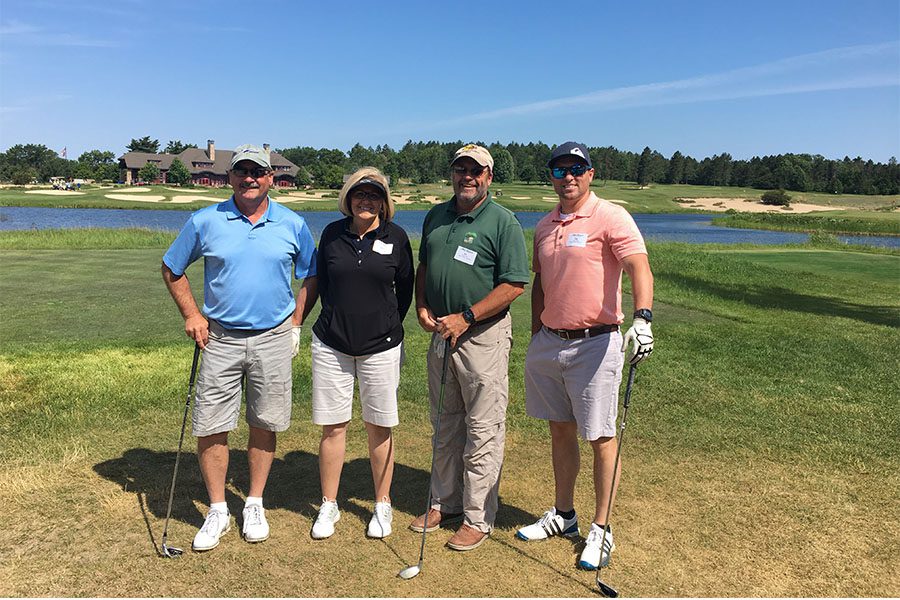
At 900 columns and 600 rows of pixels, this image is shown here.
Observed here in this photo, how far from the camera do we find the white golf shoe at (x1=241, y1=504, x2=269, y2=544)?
385 centimetres

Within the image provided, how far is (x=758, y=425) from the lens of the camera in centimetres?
608

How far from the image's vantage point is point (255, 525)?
12.8 ft

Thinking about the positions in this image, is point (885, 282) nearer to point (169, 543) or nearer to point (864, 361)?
point (864, 361)

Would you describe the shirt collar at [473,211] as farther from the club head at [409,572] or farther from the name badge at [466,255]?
the club head at [409,572]

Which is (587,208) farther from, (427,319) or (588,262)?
(427,319)

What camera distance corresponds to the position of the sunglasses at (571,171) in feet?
11.9

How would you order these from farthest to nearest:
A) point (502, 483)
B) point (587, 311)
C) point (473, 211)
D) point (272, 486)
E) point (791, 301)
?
point (791, 301), point (502, 483), point (272, 486), point (473, 211), point (587, 311)

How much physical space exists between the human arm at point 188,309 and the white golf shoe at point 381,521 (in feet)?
4.74

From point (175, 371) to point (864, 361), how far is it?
841cm

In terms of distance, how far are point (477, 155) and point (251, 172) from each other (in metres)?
1.30

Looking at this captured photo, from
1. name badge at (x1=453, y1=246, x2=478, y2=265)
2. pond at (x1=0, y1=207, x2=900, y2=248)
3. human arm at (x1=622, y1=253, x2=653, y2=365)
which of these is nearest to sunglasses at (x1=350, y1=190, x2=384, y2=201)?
name badge at (x1=453, y1=246, x2=478, y2=265)

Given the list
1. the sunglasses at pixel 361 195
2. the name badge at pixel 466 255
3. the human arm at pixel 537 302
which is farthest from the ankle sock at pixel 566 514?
the sunglasses at pixel 361 195

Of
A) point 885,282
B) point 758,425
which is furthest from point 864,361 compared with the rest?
point 885,282

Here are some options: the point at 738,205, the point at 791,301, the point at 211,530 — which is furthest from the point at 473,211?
the point at 738,205
